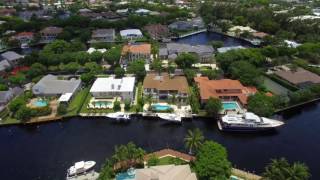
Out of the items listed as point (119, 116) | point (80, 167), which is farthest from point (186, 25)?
point (80, 167)

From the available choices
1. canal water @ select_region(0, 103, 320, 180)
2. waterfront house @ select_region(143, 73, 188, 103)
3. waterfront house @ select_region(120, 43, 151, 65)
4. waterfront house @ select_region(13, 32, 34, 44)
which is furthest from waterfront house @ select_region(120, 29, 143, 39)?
canal water @ select_region(0, 103, 320, 180)

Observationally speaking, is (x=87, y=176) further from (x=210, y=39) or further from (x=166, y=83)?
(x=210, y=39)

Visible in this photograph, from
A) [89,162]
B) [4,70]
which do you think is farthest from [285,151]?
[4,70]

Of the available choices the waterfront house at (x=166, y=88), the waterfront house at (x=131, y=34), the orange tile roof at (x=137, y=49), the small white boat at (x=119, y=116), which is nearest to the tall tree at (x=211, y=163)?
the small white boat at (x=119, y=116)

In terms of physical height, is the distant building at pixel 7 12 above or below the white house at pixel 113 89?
above

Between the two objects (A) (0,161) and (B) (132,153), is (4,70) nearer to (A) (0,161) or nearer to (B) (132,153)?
(A) (0,161)

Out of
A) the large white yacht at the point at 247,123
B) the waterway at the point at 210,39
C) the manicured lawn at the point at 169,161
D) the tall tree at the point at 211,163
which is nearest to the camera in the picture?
the tall tree at the point at 211,163

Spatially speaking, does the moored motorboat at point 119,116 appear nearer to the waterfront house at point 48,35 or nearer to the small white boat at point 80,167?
the small white boat at point 80,167

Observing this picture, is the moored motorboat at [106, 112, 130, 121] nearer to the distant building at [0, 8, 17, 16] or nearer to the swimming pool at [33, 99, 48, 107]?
the swimming pool at [33, 99, 48, 107]
